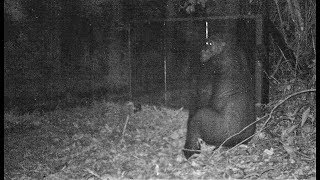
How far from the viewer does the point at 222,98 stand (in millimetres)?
5441

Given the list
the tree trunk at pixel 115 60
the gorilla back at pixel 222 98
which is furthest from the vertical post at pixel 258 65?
the tree trunk at pixel 115 60

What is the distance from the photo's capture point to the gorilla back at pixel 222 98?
5.28 metres

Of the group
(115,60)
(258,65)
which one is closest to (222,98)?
(258,65)

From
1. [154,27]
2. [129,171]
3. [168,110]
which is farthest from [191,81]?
[129,171]

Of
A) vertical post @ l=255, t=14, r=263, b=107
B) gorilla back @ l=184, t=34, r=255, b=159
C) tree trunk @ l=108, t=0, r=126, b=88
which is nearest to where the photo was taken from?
gorilla back @ l=184, t=34, r=255, b=159

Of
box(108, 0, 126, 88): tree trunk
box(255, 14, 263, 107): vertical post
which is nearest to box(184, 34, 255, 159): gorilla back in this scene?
box(255, 14, 263, 107): vertical post

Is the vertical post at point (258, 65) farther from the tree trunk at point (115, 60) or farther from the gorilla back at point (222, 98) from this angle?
the tree trunk at point (115, 60)

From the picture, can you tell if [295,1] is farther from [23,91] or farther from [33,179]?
[23,91]

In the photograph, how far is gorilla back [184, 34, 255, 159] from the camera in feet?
17.3

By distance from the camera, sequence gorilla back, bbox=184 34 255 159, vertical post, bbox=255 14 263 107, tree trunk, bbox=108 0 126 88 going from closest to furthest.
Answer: gorilla back, bbox=184 34 255 159
vertical post, bbox=255 14 263 107
tree trunk, bbox=108 0 126 88

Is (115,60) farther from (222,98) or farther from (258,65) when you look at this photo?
(222,98)

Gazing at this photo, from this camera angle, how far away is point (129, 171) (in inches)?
199

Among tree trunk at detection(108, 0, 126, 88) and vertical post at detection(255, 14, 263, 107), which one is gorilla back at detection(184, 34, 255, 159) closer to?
vertical post at detection(255, 14, 263, 107)
